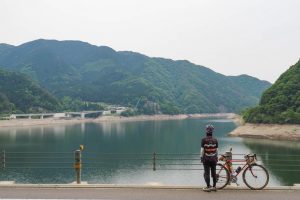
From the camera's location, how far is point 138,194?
11484mm

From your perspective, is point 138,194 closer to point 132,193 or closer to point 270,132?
point 132,193

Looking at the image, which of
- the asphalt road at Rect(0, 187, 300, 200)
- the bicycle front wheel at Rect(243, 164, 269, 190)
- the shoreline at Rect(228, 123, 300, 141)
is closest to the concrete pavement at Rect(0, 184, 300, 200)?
the asphalt road at Rect(0, 187, 300, 200)

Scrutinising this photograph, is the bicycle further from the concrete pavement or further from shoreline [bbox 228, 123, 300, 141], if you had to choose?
shoreline [bbox 228, 123, 300, 141]

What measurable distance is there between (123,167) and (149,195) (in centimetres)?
4170

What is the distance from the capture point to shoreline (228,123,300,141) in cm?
8938

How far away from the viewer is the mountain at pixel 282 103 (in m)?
98.2

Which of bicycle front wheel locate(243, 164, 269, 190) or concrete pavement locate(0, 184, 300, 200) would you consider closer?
concrete pavement locate(0, 184, 300, 200)

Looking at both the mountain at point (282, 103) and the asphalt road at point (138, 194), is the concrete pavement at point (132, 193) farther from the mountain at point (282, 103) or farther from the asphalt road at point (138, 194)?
the mountain at point (282, 103)

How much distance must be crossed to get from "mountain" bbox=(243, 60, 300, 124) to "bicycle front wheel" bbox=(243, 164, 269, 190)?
284ft

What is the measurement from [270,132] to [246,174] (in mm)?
86621

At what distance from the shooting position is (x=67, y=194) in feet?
37.6

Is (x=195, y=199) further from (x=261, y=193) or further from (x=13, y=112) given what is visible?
(x=13, y=112)

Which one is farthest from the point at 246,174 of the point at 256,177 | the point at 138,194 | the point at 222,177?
the point at 138,194

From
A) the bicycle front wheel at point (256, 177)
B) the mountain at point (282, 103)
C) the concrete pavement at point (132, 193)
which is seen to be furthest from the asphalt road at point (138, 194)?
the mountain at point (282, 103)
